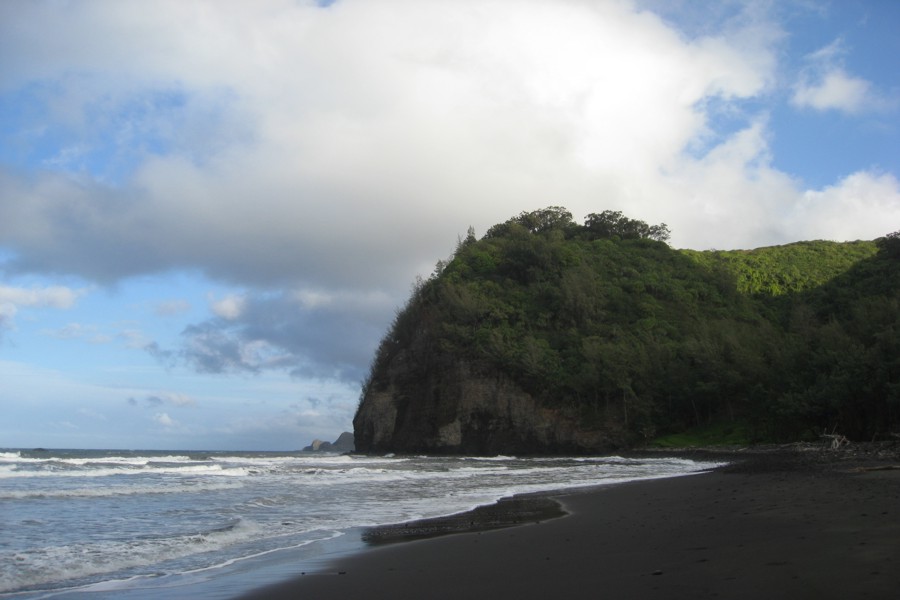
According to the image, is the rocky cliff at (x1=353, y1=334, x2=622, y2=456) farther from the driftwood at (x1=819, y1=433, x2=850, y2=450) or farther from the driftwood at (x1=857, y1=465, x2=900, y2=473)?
the driftwood at (x1=857, y1=465, x2=900, y2=473)

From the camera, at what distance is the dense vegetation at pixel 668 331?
137ft

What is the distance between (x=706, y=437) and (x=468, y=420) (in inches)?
785

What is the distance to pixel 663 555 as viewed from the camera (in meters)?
8.19

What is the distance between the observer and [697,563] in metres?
7.41

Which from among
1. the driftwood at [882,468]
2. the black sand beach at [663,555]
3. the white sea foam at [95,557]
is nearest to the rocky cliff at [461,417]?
the driftwood at [882,468]

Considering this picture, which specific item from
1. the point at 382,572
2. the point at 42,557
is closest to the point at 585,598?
the point at 382,572

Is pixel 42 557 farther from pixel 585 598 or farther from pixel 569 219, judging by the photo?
pixel 569 219

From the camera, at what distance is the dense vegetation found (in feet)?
137

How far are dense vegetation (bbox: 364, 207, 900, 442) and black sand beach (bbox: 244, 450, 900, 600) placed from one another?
96.7 feet

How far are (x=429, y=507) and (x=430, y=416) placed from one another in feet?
155

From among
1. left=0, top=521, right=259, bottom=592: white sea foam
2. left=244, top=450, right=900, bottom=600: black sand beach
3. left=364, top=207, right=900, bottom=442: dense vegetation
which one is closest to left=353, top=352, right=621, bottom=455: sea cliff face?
left=364, top=207, right=900, bottom=442: dense vegetation

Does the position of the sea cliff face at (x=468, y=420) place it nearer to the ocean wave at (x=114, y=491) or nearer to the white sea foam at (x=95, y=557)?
the ocean wave at (x=114, y=491)

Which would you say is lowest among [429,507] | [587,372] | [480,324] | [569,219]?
[429,507]

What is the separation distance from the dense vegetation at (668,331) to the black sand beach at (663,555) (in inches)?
1160
